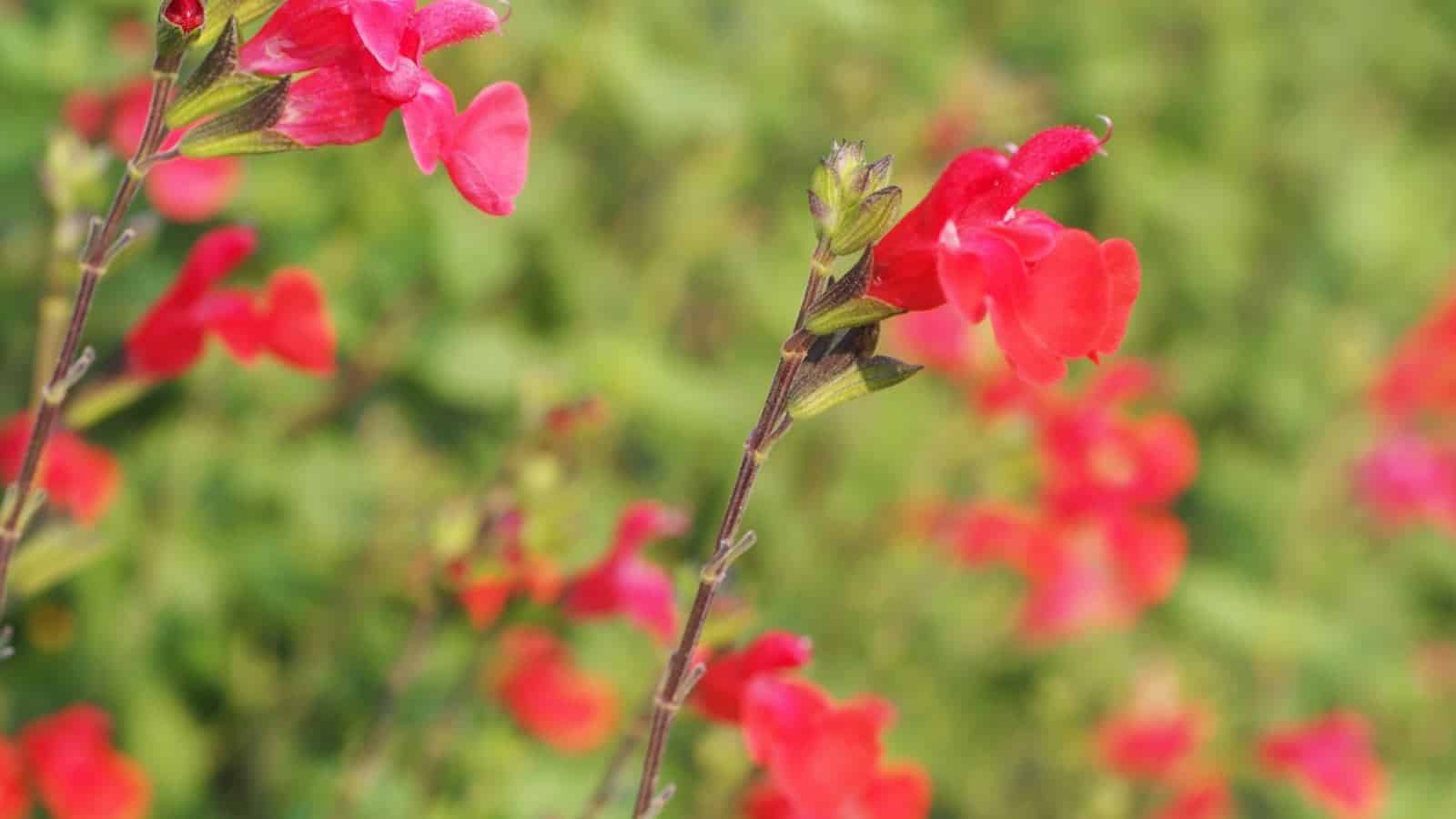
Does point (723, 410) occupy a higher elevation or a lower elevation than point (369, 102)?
higher

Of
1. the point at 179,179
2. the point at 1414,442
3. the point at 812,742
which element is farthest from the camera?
the point at 1414,442

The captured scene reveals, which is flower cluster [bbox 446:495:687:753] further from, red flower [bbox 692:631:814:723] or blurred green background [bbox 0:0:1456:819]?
red flower [bbox 692:631:814:723]

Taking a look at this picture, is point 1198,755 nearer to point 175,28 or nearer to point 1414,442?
point 1414,442

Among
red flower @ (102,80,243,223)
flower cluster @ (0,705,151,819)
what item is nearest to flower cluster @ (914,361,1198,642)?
red flower @ (102,80,243,223)

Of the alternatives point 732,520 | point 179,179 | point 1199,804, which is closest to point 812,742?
point 732,520

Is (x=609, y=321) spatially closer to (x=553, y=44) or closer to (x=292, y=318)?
(x=553, y=44)

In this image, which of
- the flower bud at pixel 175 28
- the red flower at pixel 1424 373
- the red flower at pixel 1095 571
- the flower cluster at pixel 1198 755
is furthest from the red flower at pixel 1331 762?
the flower bud at pixel 175 28

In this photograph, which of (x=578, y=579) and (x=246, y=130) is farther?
(x=578, y=579)
